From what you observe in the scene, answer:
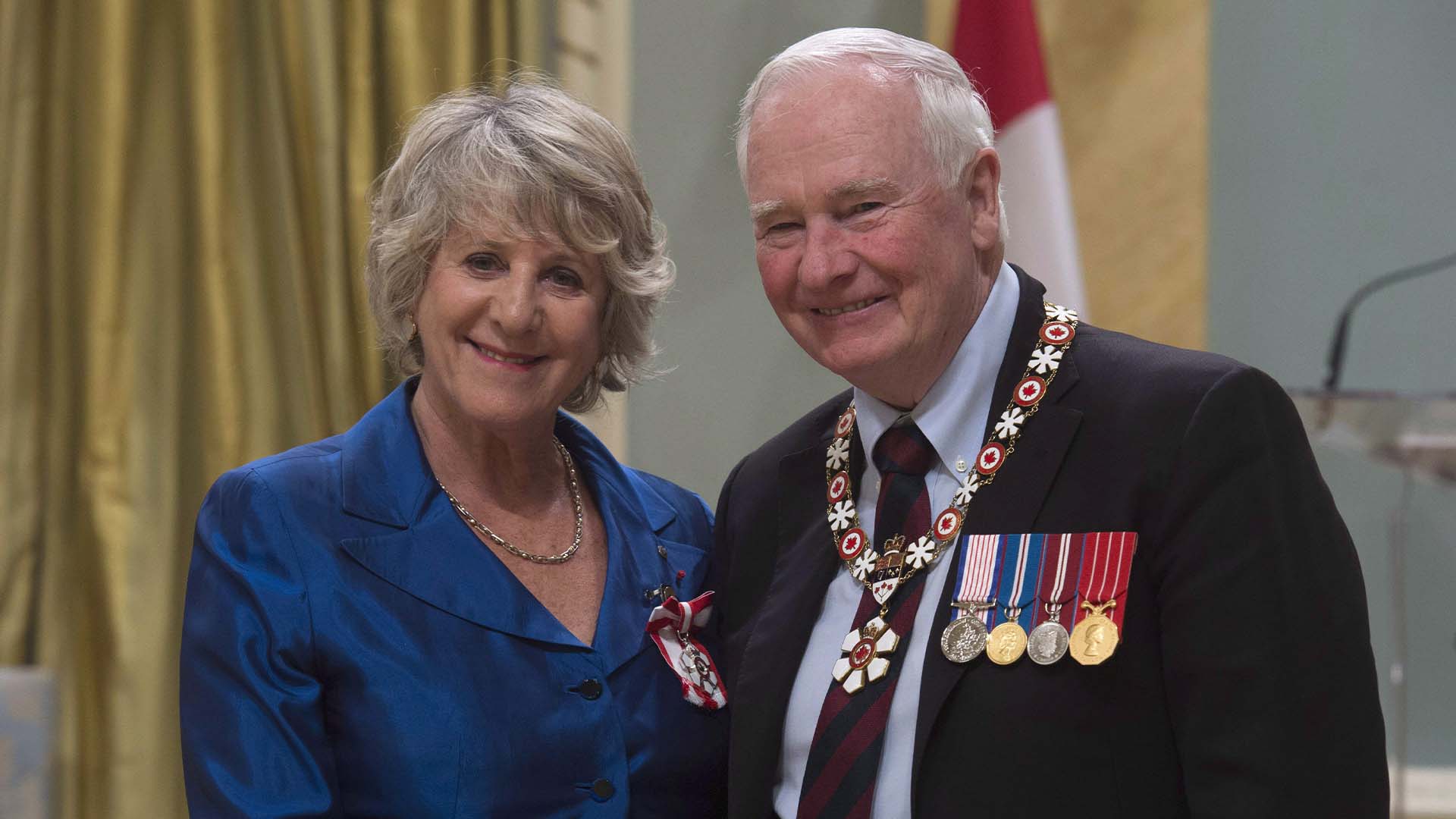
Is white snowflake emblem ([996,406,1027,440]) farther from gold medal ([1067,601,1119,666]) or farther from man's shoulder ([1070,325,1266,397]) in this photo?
gold medal ([1067,601,1119,666])

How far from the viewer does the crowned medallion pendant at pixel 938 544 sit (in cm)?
171

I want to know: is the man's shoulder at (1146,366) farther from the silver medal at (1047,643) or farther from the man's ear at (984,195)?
the silver medal at (1047,643)

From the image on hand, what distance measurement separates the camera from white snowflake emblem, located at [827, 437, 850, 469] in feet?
6.53

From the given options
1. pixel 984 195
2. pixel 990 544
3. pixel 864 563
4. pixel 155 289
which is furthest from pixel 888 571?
pixel 155 289

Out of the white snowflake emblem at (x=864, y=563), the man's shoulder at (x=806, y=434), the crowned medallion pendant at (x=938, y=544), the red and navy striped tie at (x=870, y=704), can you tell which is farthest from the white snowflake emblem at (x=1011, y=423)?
the man's shoulder at (x=806, y=434)

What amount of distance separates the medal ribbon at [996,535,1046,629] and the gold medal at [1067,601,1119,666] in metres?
0.06

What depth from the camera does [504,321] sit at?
75.7 inches

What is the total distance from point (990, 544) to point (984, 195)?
46cm

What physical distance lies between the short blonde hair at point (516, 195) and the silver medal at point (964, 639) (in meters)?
0.73

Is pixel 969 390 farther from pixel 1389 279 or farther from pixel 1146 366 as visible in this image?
pixel 1389 279

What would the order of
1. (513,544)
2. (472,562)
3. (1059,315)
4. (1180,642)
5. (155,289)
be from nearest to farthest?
(1180,642) < (1059,315) < (472,562) < (513,544) < (155,289)

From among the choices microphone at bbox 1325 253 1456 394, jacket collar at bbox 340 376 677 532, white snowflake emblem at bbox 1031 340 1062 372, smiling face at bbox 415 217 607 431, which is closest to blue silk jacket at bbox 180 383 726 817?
jacket collar at bbox 340 376 677 532

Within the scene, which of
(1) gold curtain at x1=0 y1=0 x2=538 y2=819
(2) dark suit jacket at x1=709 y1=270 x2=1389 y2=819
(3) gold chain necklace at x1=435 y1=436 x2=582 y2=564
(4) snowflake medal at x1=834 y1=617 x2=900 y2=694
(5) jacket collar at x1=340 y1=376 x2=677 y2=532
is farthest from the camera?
(1) gold curtain at x1=0 y1=0 x2=538 y2=819

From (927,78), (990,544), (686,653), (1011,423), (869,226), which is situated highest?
(927,78)
